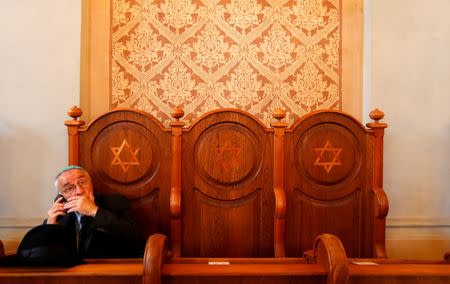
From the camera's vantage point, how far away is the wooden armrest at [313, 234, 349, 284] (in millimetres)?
1410

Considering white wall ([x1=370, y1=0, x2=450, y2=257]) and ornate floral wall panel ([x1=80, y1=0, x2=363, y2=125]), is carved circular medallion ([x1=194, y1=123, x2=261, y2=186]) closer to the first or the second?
ornate floral wall panel ([x1=80, y1=0, x2=363, y2=125])

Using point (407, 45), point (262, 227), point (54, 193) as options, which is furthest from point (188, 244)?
point (407, 45)

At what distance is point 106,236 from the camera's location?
6.94 ft

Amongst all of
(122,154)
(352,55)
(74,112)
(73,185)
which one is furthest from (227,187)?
(352,55)

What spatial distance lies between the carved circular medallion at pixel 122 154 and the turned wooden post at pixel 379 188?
1284 millimetres

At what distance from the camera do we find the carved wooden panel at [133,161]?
2.47 meters

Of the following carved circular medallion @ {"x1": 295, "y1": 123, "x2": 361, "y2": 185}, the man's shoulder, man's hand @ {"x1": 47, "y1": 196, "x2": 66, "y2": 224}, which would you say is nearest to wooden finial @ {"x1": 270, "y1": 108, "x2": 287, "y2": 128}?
carved circular medallion @ {"x1": 295, "y1": 123, "x2": 361, "y2": 185}

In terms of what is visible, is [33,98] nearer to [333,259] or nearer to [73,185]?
[73,185]

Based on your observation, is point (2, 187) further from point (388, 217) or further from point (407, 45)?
point (407, 45)

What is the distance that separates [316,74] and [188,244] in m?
1.38

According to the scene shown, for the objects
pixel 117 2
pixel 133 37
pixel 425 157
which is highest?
pixel 117 2

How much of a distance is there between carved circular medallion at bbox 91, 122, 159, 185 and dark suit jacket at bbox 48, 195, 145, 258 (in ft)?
1.12

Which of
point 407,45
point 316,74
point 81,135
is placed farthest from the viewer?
point 316,74

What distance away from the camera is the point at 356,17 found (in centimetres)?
292
